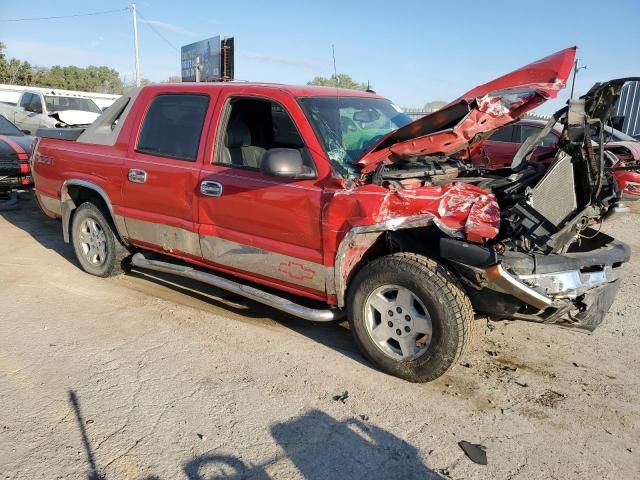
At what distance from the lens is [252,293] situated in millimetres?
3977

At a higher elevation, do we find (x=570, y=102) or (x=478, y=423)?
(x=570, y=102)

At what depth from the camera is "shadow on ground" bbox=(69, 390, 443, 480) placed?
2533mm

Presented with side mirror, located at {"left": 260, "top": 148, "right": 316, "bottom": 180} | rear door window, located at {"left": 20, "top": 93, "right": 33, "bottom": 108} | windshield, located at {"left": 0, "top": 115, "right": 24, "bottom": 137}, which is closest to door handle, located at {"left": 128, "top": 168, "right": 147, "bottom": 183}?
side mirror, located at {"left": 260, "top": 148, "right": 316, "bottom": 180}

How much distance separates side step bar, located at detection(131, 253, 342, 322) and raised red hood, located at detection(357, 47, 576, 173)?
1037mm

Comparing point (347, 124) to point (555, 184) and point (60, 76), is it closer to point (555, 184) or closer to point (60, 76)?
point (555, 184)

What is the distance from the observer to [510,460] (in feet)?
8.82

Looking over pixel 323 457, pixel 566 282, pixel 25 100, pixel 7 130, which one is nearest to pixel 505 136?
pixel 566 282

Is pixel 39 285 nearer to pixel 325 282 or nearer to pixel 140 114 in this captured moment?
pixel 140 114

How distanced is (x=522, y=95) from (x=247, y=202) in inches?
78.4

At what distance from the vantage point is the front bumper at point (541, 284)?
295 centimetres

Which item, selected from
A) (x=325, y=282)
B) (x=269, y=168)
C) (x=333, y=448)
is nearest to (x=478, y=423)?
(x=333, y=448)

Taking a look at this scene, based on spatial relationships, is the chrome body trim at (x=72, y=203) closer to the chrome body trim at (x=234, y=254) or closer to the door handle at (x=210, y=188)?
the chrome body trim at (x=234, y=254)

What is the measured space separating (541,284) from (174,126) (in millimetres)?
3138

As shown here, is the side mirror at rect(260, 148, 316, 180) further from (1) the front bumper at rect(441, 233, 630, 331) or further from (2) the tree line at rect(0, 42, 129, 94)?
(2) the tree line at rect(0, 42, 129, 94)
